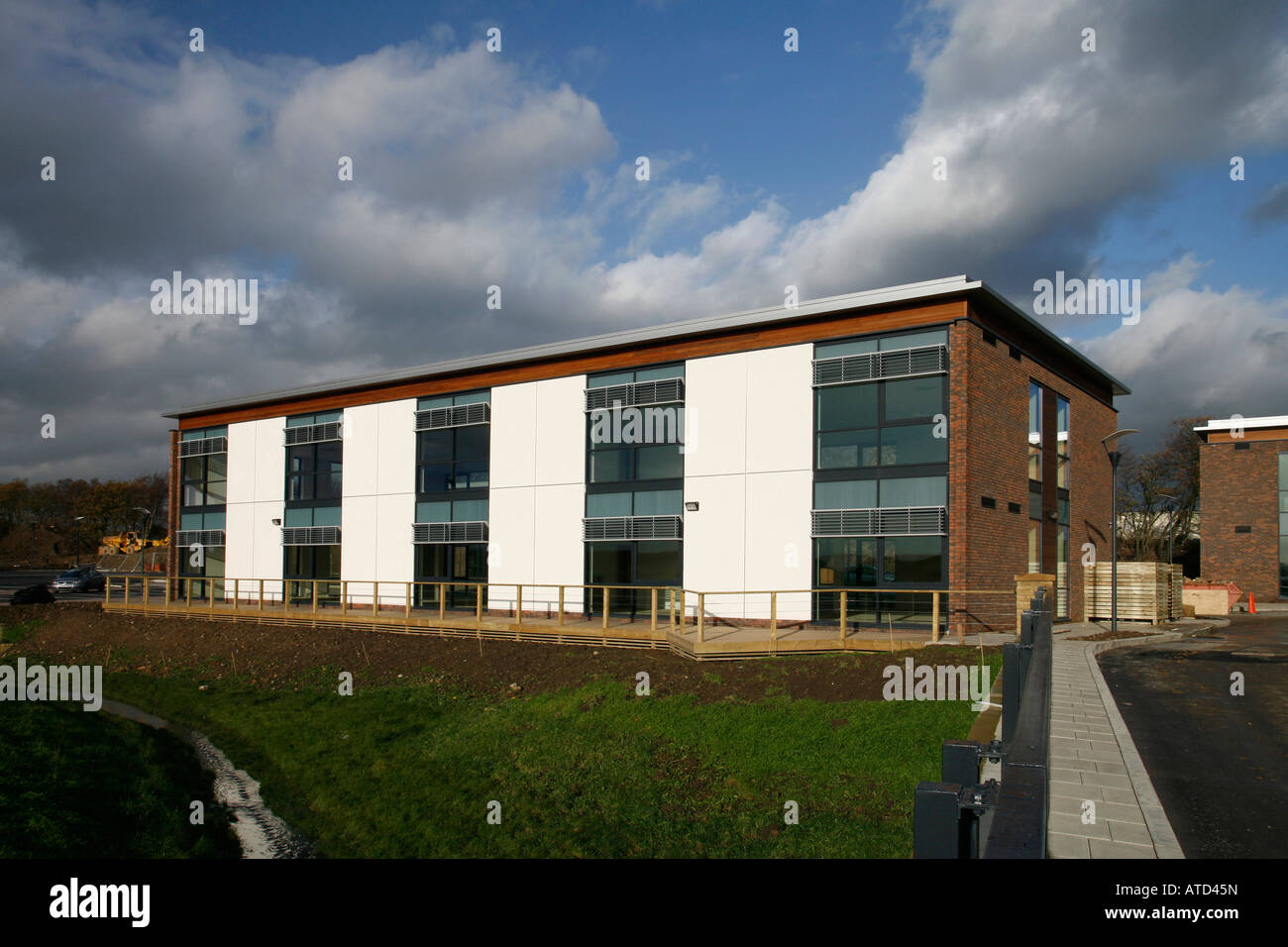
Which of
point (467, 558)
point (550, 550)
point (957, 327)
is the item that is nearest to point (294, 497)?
point (467, 558)

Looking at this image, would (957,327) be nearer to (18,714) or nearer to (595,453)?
(595,453)

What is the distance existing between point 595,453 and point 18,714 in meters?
13.7

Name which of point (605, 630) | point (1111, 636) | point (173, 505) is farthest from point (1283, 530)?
point (173, 505)

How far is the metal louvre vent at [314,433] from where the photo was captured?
2860 centimetres

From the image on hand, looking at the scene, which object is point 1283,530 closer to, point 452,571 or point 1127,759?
point 452,571

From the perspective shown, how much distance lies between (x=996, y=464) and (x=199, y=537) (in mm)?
28761

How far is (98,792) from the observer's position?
1062cm

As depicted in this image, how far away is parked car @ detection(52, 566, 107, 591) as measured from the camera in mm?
49875

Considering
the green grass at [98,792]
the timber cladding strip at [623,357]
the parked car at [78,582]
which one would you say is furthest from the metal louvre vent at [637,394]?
the parked car at [78,582]

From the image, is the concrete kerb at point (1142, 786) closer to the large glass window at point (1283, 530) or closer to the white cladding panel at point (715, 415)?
the white cladding panel at point (715, 415)

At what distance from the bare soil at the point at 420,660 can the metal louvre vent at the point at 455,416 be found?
22.7 ft

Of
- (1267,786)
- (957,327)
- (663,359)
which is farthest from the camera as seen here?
(663,359)

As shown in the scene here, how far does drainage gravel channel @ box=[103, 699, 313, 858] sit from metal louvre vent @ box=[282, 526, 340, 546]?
13.6 m
